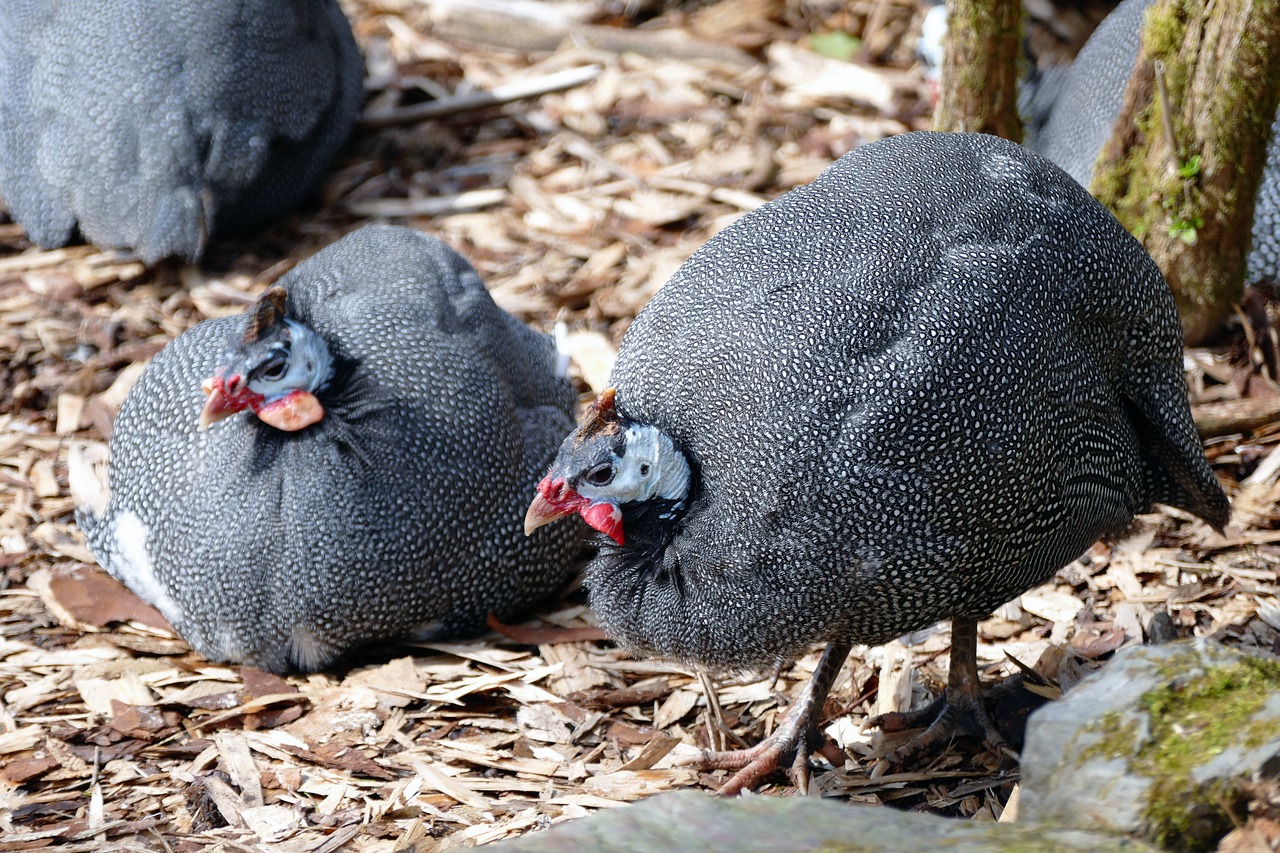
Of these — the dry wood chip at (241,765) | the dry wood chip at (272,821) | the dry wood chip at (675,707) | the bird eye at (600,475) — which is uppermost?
the bird eye at (600,475)

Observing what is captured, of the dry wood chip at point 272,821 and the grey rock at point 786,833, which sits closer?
the grey rock at point 786,833

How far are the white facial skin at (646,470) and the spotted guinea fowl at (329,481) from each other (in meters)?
0.90

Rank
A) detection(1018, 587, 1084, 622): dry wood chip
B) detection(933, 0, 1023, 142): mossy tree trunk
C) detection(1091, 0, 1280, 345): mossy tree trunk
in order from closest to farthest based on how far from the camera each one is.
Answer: detection(1018, 587, 1084, 622): dry wood chip
detection(1091, 0, 1280, 345): mossy tree trunk
detection(933, 0, 1023, 142): mossy tree trunk

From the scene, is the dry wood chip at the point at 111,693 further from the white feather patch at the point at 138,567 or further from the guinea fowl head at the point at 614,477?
the guinea fowl head at the point at 614,477

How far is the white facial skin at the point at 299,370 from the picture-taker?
3.43 meters

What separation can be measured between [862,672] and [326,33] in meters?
3.61

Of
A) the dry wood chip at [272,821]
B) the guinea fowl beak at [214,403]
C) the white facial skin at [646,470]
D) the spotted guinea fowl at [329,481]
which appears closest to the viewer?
the white facial skin at [646,470]

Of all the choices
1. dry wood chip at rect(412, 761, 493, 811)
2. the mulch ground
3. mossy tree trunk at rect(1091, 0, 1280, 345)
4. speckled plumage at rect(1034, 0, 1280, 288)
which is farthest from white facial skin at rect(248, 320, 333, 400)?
speckled plumage at rect(1034, 0, 1280, 288)

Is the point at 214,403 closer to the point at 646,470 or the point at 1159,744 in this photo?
the point at 646,470

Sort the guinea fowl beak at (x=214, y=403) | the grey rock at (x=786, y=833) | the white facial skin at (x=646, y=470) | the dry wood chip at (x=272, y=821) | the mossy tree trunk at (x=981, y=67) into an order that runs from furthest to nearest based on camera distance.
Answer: the mossy tree trunk at (x=981, y=67)
the guinea fowl beak at (x=214, y=403)
the dry wood chip at (x=272, y=821)
the white facial skin at (x=646, y=470)
the grey rock at (x=786, y=833)

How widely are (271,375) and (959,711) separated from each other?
1901 millimetres

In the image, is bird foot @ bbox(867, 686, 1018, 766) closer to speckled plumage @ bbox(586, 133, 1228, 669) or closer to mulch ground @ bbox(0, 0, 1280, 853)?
mulch ground @ bbox(0, 0, 1280, 853)

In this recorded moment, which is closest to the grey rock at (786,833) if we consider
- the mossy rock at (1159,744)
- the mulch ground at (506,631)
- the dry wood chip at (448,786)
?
the mossy rock at (1159,744)

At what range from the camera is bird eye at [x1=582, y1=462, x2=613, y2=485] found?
109 inches
